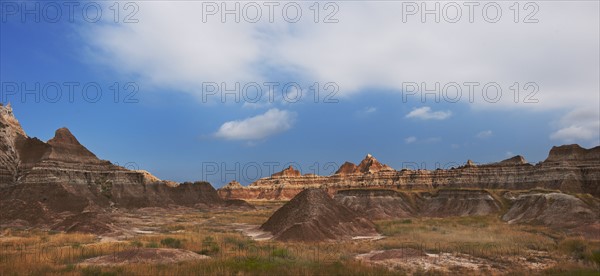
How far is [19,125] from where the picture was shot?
90.7 meters

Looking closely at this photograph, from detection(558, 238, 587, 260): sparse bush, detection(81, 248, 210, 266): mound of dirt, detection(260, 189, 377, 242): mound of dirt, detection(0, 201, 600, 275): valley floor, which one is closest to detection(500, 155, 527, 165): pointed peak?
detection(260, 189, 377, 242): mound of dirt

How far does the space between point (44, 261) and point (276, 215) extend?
28.5 meters

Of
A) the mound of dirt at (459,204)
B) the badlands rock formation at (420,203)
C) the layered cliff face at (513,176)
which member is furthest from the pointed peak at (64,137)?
the layered cliff face at (513,176)

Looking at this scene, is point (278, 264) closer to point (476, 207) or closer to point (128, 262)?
point (128, 262)

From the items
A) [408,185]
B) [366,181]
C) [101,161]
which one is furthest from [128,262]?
[366,181]

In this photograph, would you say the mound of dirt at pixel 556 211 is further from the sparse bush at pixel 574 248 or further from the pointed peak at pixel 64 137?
the pointed peak at pixel 64 137

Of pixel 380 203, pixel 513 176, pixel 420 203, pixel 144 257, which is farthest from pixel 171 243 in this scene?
pixel 513 176

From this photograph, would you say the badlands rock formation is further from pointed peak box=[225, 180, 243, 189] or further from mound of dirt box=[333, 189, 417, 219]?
pointed peak box=[225, 180, 243, 189]

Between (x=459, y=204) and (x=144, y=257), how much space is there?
68932 mm

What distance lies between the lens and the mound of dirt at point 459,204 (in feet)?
242

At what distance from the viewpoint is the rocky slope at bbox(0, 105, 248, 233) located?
205 ft

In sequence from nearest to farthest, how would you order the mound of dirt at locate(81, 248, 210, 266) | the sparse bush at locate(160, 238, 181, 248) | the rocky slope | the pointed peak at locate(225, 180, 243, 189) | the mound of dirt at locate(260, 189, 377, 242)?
the mound of dirt at locate(81, 248, 210, 266), the sparse bush at locate(160, 238, 181, 248), the mound of dirt at locate(260, 189, 377, 242), the rocky slope, the pointed peak at locate(225, 180, 243, 189)

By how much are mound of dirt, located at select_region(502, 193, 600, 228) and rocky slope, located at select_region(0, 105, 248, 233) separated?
166ft

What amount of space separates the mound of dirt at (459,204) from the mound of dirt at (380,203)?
3.91 m
